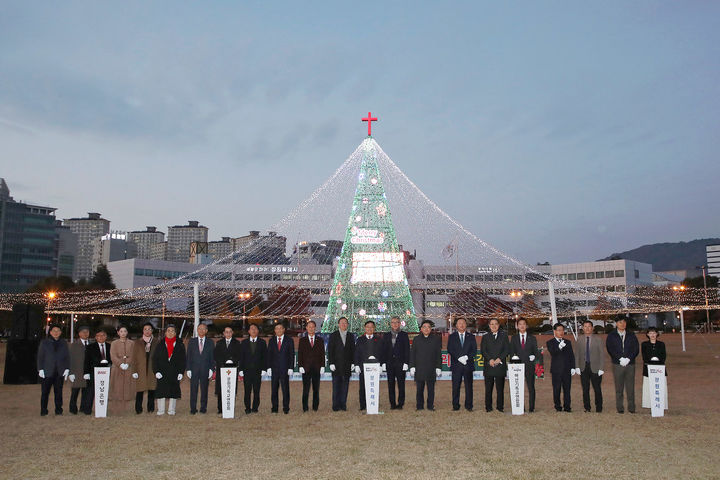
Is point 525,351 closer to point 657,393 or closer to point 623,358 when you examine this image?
point 623,358

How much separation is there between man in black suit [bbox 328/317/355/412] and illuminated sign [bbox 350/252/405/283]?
43.0ft

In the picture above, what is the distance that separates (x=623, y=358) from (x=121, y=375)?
989 cm

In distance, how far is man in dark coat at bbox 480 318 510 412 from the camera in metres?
12.5

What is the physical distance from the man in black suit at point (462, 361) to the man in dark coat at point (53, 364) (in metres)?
7.79

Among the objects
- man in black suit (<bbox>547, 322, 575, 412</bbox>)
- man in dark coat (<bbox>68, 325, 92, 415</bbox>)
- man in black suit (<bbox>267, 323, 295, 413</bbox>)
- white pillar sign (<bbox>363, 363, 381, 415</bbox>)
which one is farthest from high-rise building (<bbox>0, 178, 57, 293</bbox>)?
man in black suit (<bbox>547, 322, 575, 412</bbox>)

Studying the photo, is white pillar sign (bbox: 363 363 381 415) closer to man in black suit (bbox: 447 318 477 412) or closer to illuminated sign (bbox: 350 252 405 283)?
man in black suit (bbox: 447 318 477 412)

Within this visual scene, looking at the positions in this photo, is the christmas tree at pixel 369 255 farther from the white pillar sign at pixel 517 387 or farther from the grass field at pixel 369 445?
the white pillar sign at pixel 517 387

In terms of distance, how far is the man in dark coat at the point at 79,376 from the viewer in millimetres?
12508

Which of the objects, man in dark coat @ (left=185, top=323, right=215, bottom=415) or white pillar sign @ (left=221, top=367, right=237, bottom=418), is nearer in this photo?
white pillar sign @ (left=221, top=367, right=237, bottom=418)

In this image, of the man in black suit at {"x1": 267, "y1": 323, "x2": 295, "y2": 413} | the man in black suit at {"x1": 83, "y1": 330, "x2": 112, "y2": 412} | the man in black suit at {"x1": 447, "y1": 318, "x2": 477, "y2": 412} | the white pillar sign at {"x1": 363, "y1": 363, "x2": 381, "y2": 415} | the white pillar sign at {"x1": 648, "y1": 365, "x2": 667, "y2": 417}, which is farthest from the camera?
the man in black suit at {"x1": 267, "y1": 323, "x2": 295, "y2": 413}


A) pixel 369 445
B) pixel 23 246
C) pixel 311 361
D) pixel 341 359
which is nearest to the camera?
pixel 369 445

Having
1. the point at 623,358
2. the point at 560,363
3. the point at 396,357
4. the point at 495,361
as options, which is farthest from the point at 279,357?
the point at 623,358

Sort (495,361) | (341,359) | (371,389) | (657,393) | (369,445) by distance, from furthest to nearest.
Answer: (341,359)
(495,361)
(371,389)
(657,393)
(369,445)

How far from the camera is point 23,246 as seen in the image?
4599 inches
